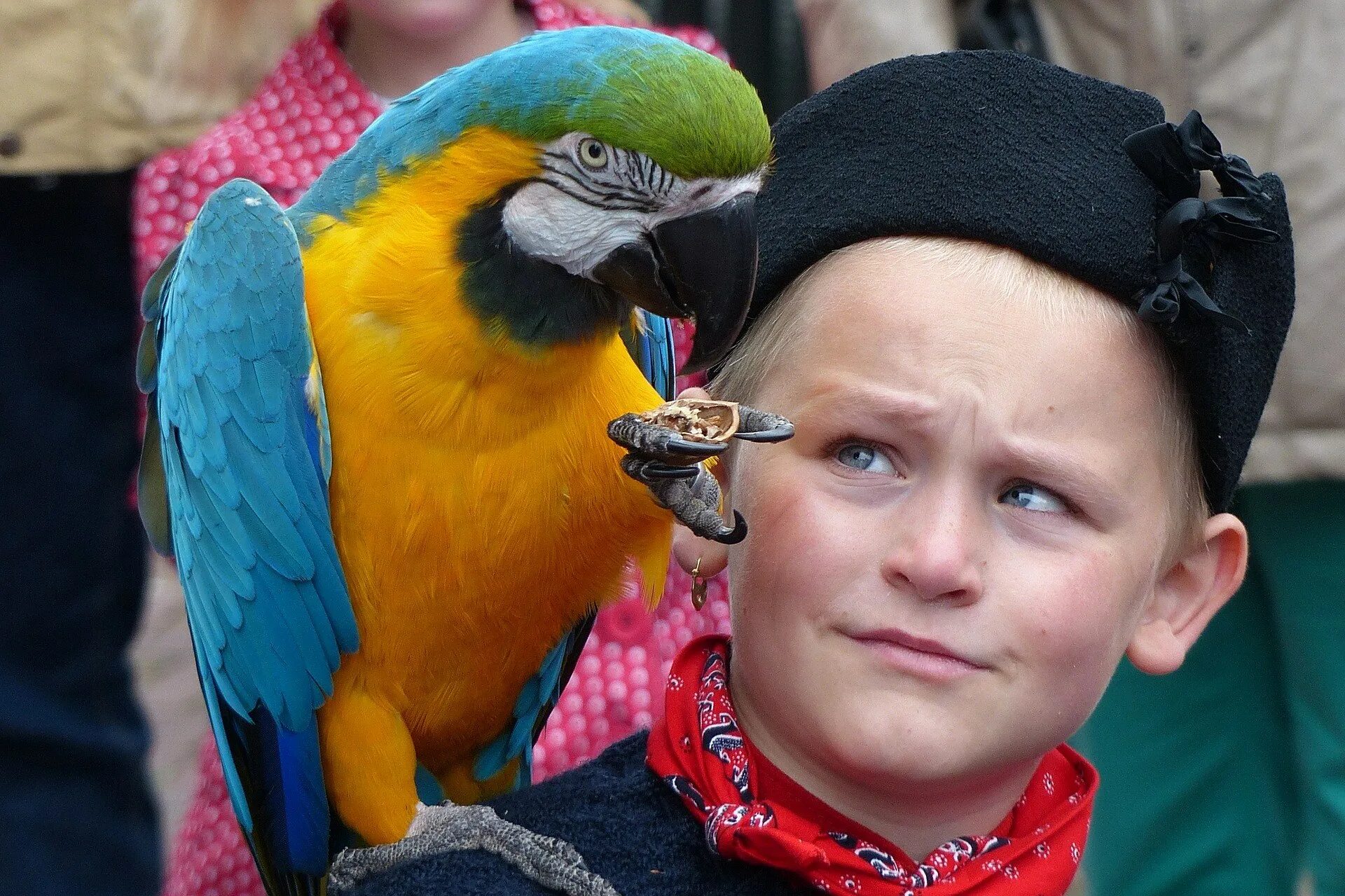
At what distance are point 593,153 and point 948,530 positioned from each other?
16.3 inches

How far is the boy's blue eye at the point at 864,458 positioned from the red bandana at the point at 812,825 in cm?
21

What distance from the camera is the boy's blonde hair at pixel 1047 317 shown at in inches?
40.3

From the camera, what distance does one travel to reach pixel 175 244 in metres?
1.67

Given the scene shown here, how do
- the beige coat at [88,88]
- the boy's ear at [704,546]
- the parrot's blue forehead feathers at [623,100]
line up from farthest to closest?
the beige coat at [88,88] → the boy's ear at [704,546] → the parrot's blue forehead feathers at [623,100]

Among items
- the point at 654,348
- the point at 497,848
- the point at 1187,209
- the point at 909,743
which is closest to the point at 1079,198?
the point at 1187,209

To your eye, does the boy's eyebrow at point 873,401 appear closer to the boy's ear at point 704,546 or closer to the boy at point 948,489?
the boy at point 948,489

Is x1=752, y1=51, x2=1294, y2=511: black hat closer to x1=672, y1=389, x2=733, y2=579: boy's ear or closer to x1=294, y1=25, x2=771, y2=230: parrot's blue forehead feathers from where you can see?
x1=294, y1=25, x2=771, y2=230: parrot's blue forehead feathers

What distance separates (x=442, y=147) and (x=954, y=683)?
23.7 inches

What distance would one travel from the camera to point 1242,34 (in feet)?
5.95

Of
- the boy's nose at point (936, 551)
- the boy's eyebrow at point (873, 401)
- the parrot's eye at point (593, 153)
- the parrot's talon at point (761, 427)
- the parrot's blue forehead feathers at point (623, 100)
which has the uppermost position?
the parrot's blue forehead feathers at point (623, 100)

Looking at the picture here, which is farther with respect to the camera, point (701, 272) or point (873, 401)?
point (701, 272)

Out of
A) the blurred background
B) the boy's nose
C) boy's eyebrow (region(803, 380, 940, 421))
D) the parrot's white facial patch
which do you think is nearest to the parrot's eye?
the parrot's white facial patch

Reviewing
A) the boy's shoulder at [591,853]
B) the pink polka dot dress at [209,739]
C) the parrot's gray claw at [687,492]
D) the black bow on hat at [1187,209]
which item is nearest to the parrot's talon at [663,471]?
the parrot's gray claw at [687,492]

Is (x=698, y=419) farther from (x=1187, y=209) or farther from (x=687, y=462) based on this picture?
(x=1187, y=209)
